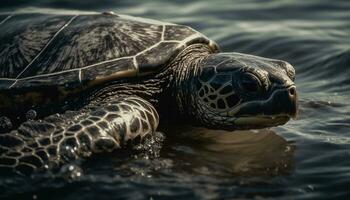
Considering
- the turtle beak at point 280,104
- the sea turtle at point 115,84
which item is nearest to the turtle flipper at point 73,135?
the sea turtle at point 115,84

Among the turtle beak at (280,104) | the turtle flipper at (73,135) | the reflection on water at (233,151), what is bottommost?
the reflection on water at (233,151)

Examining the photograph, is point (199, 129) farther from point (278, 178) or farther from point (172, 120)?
point (278, 178)

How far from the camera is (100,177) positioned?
462 cm

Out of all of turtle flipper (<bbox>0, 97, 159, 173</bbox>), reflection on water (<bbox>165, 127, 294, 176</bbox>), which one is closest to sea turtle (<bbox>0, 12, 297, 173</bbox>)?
turtle flipper (<bbox>0, 97, 159, 173</bbox>)

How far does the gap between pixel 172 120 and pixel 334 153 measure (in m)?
1.69

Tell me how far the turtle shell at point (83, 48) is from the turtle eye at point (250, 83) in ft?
3.04

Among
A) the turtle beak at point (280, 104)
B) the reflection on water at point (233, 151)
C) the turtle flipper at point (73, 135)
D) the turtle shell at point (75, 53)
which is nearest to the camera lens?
the turtle flipper at point (73, 135)

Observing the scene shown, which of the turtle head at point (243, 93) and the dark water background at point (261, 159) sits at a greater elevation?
the turtle head at point (243, 93)

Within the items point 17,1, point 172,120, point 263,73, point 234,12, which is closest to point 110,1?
point 17,1

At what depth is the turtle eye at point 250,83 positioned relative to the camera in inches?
214

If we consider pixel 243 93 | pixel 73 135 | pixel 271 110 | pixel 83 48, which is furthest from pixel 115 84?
pixel 271 110

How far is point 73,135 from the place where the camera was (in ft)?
16.2

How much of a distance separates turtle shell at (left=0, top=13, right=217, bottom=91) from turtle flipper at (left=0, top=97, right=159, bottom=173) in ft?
1.62

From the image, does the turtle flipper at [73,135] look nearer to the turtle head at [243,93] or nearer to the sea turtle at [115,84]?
the sea turtle at [115,84]
